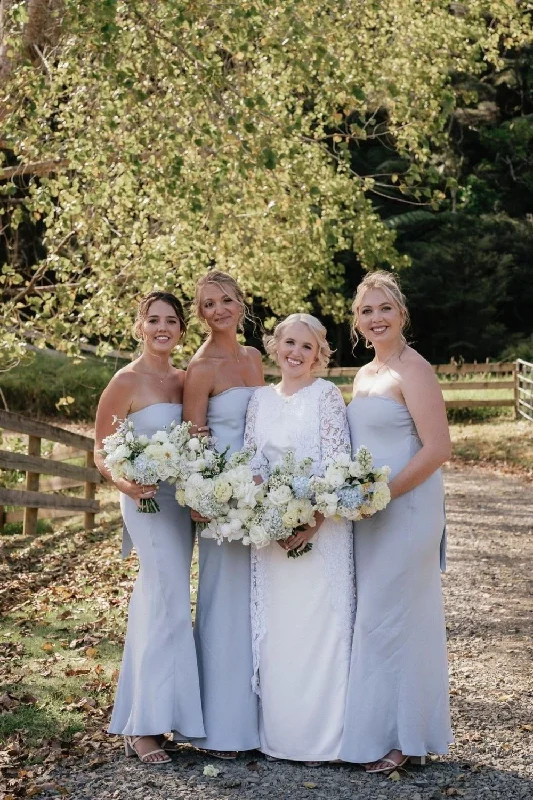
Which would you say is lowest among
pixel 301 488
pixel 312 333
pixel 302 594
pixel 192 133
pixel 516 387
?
pixel 302 594

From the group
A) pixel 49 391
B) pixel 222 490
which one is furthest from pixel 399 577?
pixel 49 391

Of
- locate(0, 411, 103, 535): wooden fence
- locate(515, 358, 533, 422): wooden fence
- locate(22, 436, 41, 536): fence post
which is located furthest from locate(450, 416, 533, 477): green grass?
locate(22, 436, 41, 536): fence post

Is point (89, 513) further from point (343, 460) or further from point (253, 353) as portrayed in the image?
point (343, 460)

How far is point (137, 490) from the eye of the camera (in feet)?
15.8

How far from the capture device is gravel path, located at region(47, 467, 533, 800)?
4434 millimetres

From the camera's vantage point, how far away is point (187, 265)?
10773 mm

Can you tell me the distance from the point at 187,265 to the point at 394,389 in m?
6.21

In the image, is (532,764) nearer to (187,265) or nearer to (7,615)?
(7,615)


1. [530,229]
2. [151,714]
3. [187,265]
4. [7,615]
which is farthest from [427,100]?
[530,229]

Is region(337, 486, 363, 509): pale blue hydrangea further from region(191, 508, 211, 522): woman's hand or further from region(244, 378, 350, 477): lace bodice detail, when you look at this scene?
region(191, 508, 211, 522): woman's hand

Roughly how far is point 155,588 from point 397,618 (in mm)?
1121

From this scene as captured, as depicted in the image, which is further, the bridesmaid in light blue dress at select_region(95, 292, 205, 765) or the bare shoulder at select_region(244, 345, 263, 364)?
the bare shoulder at select_region(244, 345, 263, 364)

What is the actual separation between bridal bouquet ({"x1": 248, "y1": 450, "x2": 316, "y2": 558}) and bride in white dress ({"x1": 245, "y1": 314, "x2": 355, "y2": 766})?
0.10 m

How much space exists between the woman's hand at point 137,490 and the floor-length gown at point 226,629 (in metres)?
0.36
